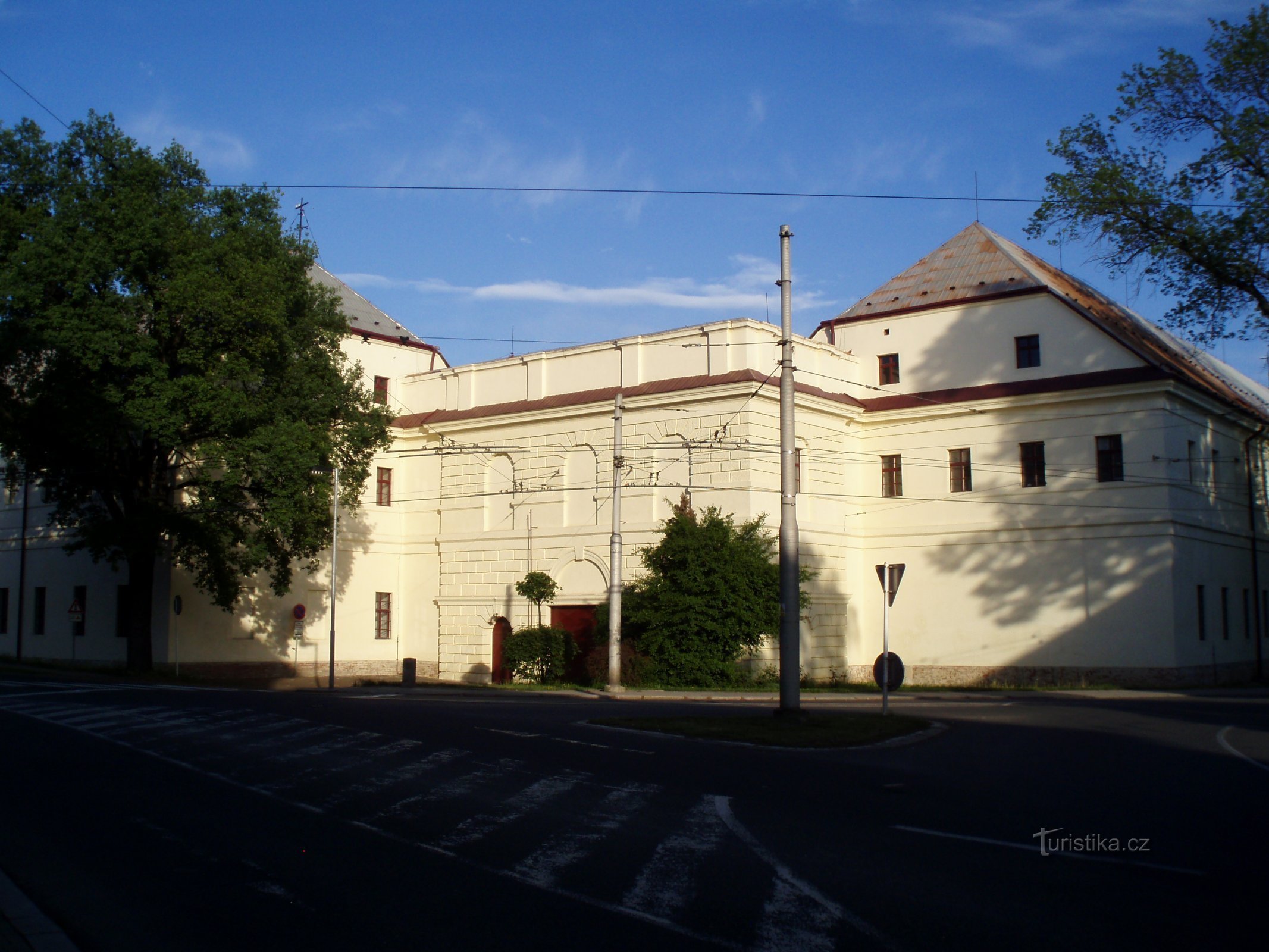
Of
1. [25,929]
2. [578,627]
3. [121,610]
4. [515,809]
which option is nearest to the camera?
[25,929]

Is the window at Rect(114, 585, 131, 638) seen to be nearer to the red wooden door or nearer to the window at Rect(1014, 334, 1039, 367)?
the red wooden door

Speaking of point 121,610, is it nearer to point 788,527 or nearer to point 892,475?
point 892,475

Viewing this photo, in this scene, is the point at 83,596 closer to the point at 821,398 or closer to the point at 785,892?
the point at 821,398

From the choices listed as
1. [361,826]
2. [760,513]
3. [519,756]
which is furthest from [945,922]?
[760,513]

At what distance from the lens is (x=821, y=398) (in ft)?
127

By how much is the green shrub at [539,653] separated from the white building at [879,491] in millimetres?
1670

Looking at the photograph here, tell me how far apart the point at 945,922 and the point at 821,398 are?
3294 centimetres

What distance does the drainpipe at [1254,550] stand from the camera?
40406 mm

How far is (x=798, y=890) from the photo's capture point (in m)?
7.30

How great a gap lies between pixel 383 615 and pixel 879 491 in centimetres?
1985

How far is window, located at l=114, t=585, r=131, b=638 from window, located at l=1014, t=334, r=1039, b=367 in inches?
1307

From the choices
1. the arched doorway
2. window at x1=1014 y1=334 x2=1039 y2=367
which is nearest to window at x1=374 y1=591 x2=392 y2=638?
the arched doorway

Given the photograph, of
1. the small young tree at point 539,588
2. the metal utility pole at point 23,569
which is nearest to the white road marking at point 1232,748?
the small young tree at point 539,588

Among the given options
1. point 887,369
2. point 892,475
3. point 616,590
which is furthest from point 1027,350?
point 616,590
